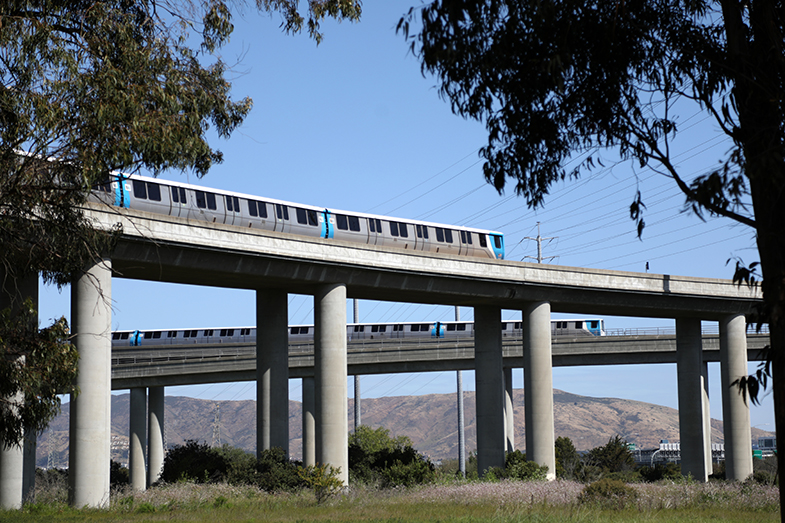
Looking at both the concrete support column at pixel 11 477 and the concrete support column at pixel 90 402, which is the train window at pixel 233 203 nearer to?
the concrete support column at pixel 90 402

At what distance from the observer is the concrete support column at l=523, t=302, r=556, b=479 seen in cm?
3934

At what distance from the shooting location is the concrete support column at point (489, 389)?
41719mm

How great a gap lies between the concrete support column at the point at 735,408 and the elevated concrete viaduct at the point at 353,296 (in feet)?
0.22

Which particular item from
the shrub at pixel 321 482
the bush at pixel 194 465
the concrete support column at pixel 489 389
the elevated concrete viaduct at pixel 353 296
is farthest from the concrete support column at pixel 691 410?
the bush at pixel 194 465

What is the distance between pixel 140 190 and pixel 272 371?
34.8 feet

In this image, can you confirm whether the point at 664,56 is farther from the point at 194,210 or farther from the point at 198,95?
the point at 194,210

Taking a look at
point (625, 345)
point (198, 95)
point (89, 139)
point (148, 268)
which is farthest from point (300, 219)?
point (625, 345)

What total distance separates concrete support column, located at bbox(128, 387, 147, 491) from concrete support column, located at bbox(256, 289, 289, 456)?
22.8 meters

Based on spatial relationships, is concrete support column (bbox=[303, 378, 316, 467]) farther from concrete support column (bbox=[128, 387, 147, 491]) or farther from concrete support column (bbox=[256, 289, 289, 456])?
concrete support column (bbox=[128, 387, 147, 491])

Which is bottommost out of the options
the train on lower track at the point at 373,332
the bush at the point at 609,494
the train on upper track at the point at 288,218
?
the bush at the point at 609,494

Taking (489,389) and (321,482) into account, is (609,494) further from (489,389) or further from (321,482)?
(489,389)

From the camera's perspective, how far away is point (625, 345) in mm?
61219

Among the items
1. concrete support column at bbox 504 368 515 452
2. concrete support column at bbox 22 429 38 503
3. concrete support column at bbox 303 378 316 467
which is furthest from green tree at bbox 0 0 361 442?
concrete support column at bbox 504 368 515 452

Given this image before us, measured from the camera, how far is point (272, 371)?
38.1 meters
